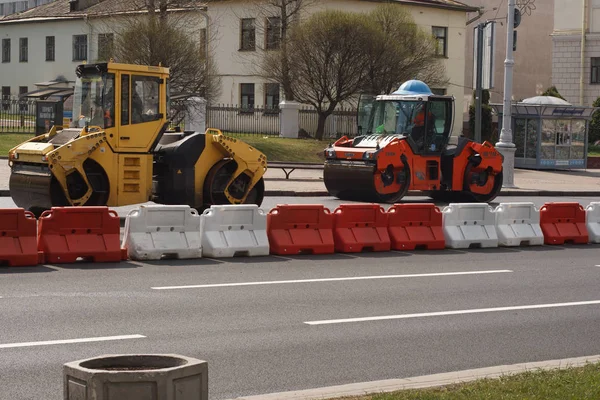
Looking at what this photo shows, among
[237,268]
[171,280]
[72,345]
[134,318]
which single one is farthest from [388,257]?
[72,345]

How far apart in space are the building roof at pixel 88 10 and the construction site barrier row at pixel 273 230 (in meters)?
34.0

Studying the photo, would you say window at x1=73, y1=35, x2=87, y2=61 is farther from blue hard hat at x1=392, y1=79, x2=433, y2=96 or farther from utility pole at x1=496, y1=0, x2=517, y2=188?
blue hard hat at x1=392, y1=79, x2=433, y2=96

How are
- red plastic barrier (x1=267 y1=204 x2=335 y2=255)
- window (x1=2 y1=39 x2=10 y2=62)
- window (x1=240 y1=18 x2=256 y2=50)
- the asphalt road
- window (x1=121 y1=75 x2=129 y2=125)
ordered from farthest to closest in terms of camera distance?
window (x1=2 y1=39 x2=10 y2=62) < window (x1=240 y1=18 x2=256 y2=50) < window (x1=121 y1=75 x2=129 y2=125) < red plastic barrier (x1=267 y1=204 x2=335 y2=255) < the asphalt road

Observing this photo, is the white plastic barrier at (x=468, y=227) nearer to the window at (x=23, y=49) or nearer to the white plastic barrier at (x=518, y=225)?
the white plastic barrier at (x=518, y=225)

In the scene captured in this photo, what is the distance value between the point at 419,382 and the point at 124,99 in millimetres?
12858

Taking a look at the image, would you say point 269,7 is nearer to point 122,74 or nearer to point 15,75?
point 15,75

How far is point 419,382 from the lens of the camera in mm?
7977

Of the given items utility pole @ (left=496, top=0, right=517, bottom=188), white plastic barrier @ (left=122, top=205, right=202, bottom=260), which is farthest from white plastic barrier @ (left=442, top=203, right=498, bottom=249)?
utility pole @ (left=496, top=0, right=517, bottom=188)

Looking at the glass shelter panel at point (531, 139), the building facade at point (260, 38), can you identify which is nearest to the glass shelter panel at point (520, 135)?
the glass shelter panel at point (531, 139)

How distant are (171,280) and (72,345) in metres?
3.93

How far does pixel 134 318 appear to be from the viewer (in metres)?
10.6

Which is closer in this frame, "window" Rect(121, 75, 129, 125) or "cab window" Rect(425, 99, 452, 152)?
"window" Rect(121, 75, 129, 125)

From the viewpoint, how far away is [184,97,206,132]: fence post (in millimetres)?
46000

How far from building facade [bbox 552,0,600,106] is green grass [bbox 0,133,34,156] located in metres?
34.4
